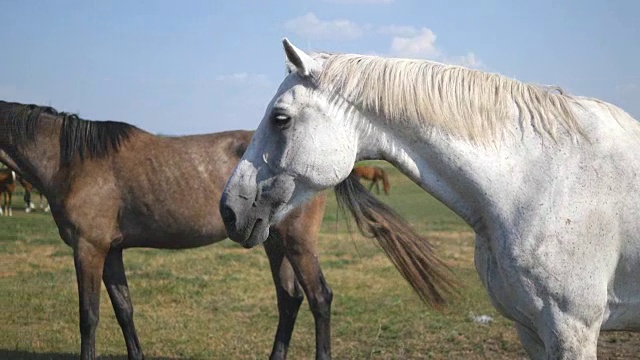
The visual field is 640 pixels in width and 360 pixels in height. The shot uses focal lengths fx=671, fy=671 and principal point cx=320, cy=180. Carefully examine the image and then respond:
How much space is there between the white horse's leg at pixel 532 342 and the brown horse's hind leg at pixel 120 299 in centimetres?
384

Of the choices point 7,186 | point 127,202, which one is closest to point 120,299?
point 127,202

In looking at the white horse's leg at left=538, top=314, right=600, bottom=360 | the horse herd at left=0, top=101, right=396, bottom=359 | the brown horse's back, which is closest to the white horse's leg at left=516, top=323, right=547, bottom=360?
the white horse's leg at left=538, top=314, right=600, bottom=360

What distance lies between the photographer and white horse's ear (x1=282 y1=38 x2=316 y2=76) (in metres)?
2.48

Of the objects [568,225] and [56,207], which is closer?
[568,225]

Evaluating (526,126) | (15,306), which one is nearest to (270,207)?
(526,126)

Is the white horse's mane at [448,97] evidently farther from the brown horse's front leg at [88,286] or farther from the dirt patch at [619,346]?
the dirt patch at [619,346]

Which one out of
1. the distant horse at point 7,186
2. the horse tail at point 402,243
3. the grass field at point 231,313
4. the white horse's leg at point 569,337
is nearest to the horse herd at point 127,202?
the grass field at point 231,313

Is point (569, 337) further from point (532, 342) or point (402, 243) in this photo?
point (402, 243)

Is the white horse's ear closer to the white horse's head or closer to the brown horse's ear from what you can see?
the white horse's head

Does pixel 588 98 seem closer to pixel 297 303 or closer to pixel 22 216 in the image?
Result: pixel 297 303

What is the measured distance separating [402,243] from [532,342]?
1.73 metres

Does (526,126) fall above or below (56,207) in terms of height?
above

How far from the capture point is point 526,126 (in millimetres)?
2504

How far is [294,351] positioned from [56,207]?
2399mm
